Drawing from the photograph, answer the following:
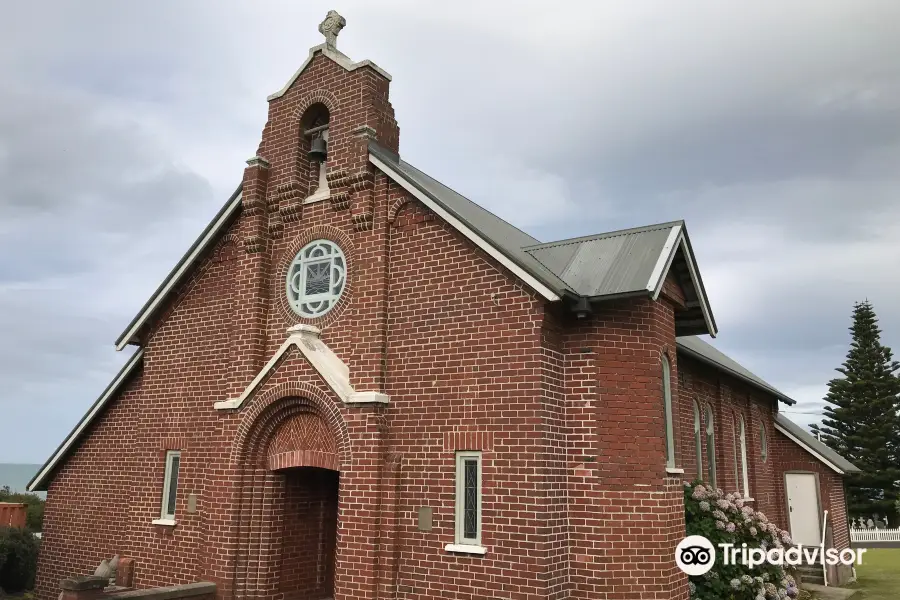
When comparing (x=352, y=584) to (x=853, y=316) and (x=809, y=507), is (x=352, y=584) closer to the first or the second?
(x=809, y=507)

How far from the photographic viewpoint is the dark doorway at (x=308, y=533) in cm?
1177

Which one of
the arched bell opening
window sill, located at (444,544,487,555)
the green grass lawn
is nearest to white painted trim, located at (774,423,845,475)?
the green grass lawn

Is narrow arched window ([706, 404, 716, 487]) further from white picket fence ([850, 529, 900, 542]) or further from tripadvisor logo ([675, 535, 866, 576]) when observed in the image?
white picket fence ([850, 529, 900, 542])

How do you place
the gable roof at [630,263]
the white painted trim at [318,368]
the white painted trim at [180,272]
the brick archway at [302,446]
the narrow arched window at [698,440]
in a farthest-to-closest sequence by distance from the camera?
1. the narrow arched window at [698,440]
2. the white painted trim at [180,272]
3. the brick archway at [302,446]
4. the white painted trim at [318,368]
5. the gable roof at [630,263]

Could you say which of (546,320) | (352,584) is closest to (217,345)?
(352,584)

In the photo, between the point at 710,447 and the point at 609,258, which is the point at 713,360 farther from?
the point at 609,258

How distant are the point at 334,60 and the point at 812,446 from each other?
61.7 feet

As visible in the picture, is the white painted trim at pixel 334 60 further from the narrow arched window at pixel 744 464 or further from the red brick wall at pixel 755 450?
the narrow arched window at pixel 744 464

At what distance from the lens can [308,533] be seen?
1212 cm

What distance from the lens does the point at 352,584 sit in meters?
10.1

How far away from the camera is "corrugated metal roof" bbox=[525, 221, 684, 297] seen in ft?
32.2

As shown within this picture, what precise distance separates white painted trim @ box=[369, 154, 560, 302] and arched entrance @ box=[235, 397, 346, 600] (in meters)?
3.51

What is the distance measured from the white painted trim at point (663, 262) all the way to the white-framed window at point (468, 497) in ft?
10.8

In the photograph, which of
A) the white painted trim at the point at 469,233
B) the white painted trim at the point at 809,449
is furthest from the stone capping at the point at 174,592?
the white painted trim at the point at 809,449
